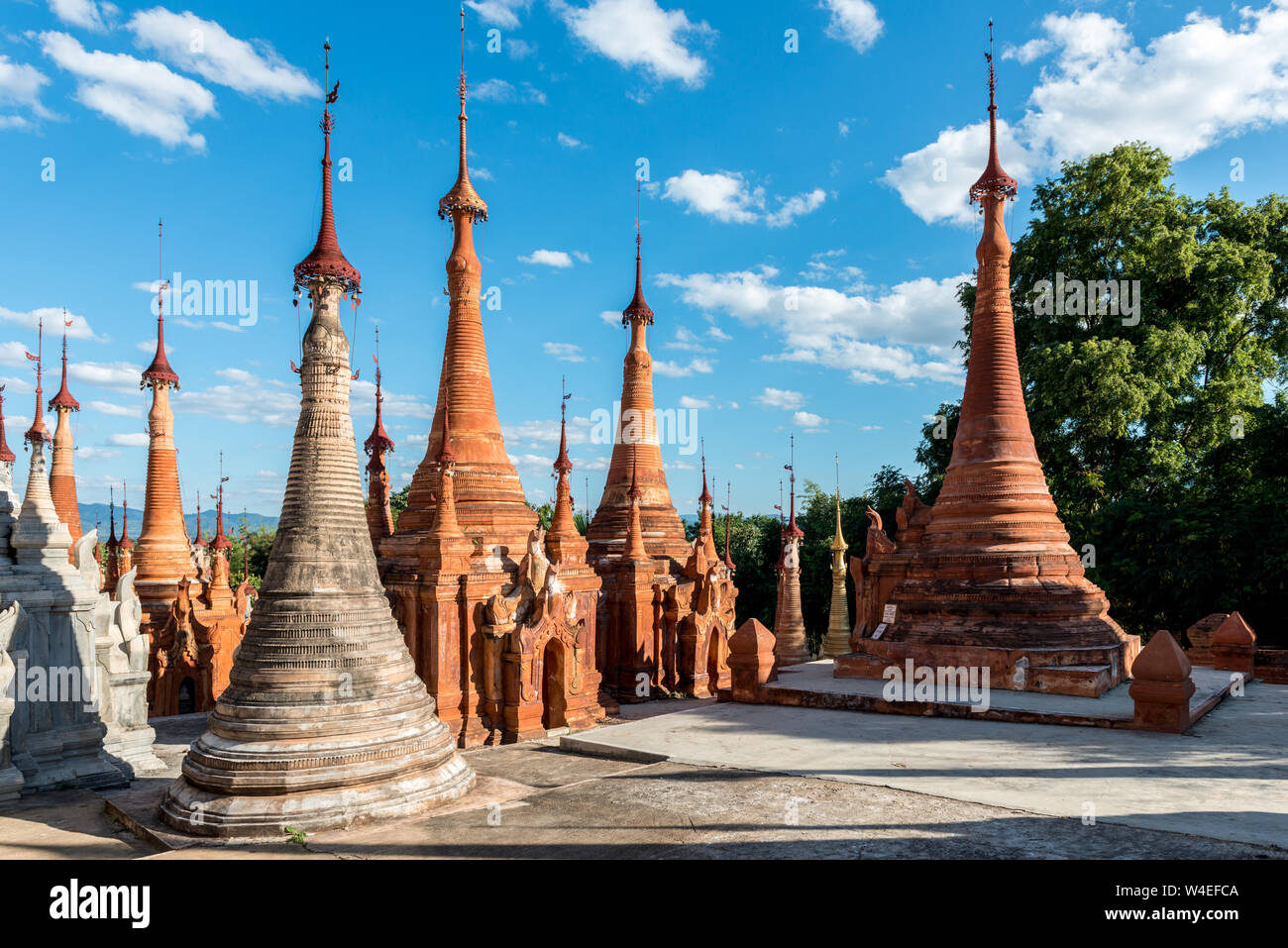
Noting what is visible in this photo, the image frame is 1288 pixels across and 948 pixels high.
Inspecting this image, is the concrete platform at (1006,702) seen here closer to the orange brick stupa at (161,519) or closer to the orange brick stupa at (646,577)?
the orange brick stupa at (646,577)

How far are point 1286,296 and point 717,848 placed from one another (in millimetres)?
31744

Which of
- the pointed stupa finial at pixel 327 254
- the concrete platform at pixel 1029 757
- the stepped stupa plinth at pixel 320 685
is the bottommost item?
the concrete platform at pixel 1029 757

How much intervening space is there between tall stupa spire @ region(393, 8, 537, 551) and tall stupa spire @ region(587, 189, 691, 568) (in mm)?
4472

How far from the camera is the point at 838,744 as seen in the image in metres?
12.4

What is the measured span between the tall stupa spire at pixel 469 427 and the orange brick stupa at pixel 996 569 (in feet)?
26.9

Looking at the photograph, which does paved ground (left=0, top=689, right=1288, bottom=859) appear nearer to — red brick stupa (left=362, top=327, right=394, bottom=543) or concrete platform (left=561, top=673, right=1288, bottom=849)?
concrete platform (left=561, top=673, right=1288, bottom=849)

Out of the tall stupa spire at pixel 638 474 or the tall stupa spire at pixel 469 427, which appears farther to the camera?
the tall stupa spire at pixel 638 474

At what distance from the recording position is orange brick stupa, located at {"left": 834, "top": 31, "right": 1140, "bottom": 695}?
52.2 feet

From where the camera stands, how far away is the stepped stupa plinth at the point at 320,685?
8984 millimetres

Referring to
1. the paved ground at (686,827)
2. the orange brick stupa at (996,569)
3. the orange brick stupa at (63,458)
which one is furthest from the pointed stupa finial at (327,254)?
the orange brick stupa at (63,458)

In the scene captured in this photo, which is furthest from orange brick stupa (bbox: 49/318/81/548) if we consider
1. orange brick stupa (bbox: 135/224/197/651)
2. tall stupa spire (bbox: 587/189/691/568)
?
tall stupa spire (bbox: 587/189/691/568)

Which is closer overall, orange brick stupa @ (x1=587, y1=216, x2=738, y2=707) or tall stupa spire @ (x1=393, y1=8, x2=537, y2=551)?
tall stupa spire @ (x1=393, y1=8, x2=537, y2=551)
